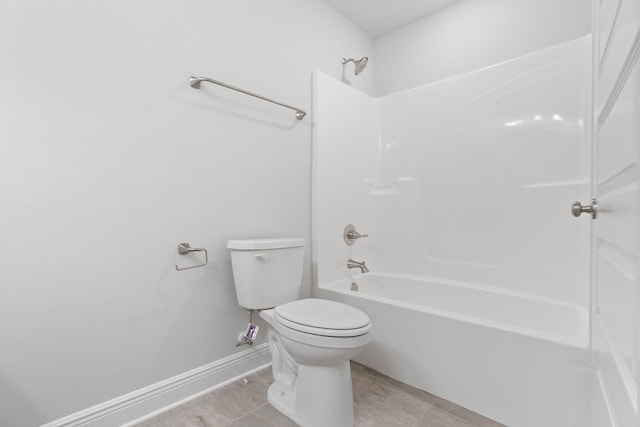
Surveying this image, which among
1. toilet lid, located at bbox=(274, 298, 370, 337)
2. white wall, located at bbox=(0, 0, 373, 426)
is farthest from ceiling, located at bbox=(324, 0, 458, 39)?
toilet lid, located at bbox=(274, 298, 370, 337)

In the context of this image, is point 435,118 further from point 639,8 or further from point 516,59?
point 639,8

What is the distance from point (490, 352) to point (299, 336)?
2.79 feet

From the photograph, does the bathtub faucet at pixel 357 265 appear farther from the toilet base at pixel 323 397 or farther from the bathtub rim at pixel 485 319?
the toilet base at pixel 323 397

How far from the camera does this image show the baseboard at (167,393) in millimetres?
1220

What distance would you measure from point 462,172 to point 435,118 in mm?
457

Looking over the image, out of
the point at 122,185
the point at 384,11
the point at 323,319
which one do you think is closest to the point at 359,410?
the point at 323,319

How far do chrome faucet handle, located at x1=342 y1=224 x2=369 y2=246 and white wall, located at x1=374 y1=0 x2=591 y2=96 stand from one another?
124 centimetres

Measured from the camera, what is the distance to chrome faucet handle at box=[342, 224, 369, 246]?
7.61 ft

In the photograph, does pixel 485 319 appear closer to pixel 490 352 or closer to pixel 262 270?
pixel 490 352

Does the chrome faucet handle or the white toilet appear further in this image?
the chrome faucet handle

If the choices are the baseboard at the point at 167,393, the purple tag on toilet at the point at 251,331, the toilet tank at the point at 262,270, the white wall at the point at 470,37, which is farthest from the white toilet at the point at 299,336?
the white wall at the point at 470,37

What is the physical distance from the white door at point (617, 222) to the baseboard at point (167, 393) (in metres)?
1.51

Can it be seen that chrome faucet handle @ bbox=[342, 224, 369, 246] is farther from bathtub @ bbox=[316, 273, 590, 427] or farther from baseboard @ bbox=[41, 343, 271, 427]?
baseboard @ bbox=[41, 343, 271, 427]

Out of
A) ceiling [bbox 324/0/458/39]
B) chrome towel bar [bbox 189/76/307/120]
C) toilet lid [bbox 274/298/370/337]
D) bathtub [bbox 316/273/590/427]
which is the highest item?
ceiling [bbox 324/0/458/39]
